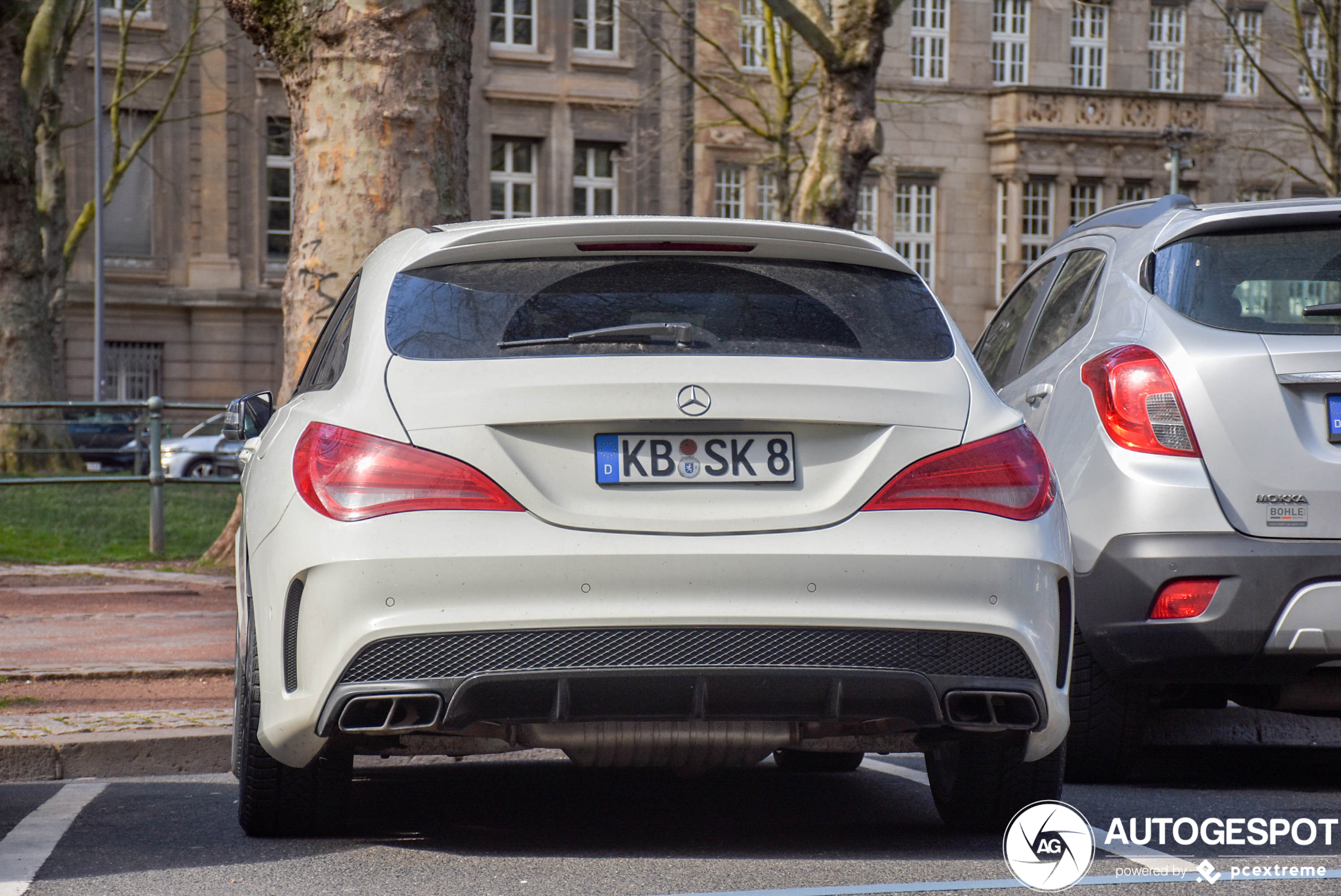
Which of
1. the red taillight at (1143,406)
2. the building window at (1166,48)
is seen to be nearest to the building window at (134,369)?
the building window at (1166,48)

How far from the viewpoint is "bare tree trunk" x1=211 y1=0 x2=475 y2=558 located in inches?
405

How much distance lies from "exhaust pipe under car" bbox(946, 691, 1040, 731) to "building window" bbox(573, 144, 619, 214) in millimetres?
38206

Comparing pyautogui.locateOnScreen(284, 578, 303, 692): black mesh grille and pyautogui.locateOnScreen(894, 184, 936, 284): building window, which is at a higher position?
pyautogui.locateOnScreen(894, 184, 936, 284): building window

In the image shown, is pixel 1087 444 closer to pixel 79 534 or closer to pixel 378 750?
pixel 378 750

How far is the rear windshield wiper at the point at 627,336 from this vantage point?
4.26m

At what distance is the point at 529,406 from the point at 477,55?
3739 cm

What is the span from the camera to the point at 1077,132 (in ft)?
147

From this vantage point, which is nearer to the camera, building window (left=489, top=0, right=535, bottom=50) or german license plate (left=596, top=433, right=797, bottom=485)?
german license plate (left=596, top=433, right=797, bottom=485)

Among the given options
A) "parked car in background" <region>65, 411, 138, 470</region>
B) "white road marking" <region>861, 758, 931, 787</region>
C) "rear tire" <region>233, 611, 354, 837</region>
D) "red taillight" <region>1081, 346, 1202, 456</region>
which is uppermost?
"red taillight" <region>1081, 346, 1202, 456</region>

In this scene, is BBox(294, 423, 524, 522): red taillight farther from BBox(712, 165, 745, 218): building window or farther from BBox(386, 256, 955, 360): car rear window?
BBox(712, 165, 745, 218): building window

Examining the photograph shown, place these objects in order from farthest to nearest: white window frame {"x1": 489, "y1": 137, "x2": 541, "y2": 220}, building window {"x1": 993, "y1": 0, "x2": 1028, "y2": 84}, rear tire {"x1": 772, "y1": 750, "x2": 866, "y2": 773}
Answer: building window {"x1": 993, "y1": 0, "x2": 1028, "y2": 84} → white window frame {"x1": 489, "y1": 137, "x2": 541, "y2": 220} → rear tire {"x1": 772, "y1": 750, "x2": 866, "y2": 773}

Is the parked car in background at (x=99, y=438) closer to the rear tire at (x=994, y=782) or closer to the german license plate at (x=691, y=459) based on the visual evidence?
the rear tire at (x=994, y=782)

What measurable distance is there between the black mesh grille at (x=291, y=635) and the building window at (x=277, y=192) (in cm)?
3645

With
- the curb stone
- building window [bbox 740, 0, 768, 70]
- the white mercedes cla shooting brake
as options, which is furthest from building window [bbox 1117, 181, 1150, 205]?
the white mercedes cla shooting brake
